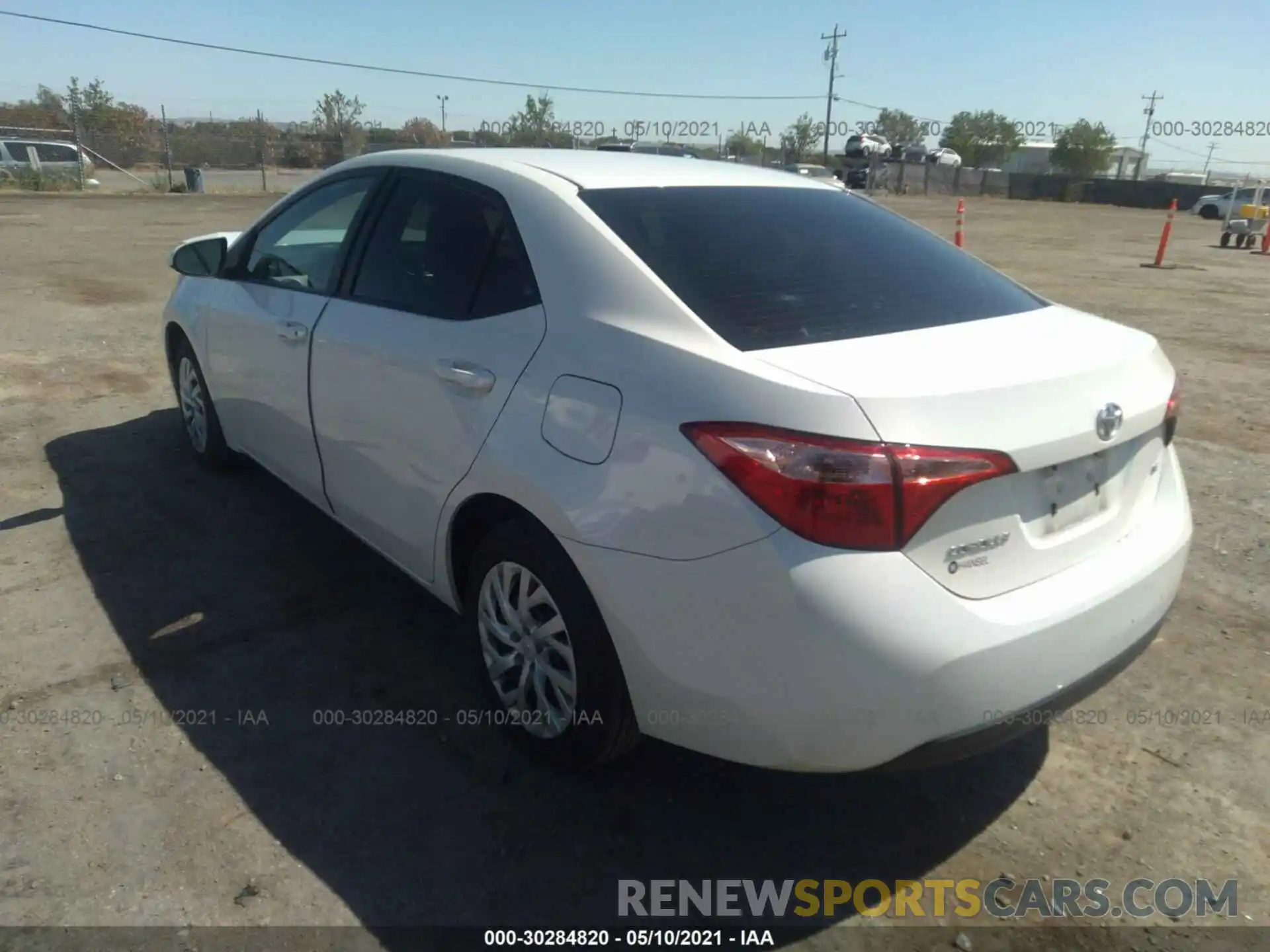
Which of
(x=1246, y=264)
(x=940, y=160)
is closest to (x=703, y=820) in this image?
(x=1246, y=264)

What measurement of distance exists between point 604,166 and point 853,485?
1.67 metres

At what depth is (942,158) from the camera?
59219 millimetres

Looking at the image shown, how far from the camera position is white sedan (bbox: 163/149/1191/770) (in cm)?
201

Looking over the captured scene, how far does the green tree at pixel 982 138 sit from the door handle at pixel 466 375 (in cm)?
8544

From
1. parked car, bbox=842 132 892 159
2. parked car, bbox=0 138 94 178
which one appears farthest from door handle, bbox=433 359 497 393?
parked car, bbox=842 132 892 159

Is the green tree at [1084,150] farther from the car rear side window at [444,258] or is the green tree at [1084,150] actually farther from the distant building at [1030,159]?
the car rear side window at [444,258]

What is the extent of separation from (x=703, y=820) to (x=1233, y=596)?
8.84 feet

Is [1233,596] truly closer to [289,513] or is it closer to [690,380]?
[690,380]

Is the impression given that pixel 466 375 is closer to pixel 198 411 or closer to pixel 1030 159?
pixel 198 411

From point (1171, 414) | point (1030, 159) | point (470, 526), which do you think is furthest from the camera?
point (1030, 159)

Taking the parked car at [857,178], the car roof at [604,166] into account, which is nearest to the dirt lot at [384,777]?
the car roof at [604,166]

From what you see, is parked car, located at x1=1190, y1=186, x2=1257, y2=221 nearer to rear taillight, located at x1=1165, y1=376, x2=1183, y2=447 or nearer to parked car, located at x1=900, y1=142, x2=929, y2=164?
parked car, located at x1=900, y1=142, x2=929, y2=164

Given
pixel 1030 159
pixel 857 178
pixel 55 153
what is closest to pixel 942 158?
pixel 857 178

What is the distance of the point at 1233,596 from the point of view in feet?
13.1
